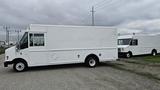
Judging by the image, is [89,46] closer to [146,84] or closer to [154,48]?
[146,84]

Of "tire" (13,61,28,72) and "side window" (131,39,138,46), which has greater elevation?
"side window" (131,39,138,46)

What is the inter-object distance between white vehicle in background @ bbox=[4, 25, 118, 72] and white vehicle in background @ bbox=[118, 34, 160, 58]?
7.01 metres

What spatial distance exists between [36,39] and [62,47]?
1.80 metres

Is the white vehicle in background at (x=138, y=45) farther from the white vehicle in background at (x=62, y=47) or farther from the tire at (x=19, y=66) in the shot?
the tire at (x=19, y=66)

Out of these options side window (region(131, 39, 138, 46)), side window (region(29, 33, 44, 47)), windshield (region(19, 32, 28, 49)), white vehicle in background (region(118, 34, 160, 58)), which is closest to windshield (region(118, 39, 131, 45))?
white vehicle in background (region(118, 34, 160, 58))

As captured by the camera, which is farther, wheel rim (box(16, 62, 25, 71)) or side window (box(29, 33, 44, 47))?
side window (box(29, 33, 44, 47))

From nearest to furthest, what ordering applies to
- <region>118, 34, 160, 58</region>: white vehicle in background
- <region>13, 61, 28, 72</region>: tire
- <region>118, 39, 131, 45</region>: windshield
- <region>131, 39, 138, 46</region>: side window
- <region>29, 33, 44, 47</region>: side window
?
<region>13, 61, 28, 72</region>: tire < <region>29, 33, 44, 47</region>: side window < <region>118, 34, 160, 58</region>: white vehicle in background < <region>131, 39, 138, 46</region>: side window < <region>118, 39, 131, 45</region>: windshield

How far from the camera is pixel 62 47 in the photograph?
36.9 ft

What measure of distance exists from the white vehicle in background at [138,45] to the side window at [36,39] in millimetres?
10803

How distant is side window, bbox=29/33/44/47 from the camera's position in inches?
416

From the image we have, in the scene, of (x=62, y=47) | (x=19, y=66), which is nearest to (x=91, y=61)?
(x=62, y=47)

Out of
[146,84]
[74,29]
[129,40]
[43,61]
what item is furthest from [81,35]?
[129,40]

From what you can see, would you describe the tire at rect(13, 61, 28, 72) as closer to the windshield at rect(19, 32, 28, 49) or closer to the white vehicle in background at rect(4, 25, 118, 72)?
the white vehicle in background at rect(4, 25, 118, 72)

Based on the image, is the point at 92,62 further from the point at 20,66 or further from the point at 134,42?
the point at 134,42
